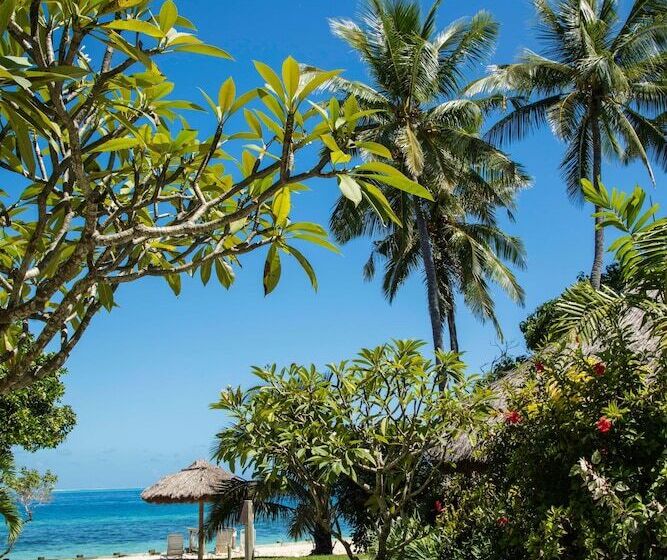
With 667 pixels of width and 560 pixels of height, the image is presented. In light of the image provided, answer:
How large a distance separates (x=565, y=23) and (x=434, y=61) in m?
3.44

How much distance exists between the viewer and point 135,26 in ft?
4.57

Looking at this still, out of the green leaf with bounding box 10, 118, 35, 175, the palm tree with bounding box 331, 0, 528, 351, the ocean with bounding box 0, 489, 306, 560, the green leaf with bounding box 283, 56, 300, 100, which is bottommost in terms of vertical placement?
the ocean with bounding box 0, 489, 306, 560

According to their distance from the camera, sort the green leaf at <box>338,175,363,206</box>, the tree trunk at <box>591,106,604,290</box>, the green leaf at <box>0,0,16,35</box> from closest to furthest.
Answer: the green leaf at <box>0,0,16,35</box>
the green leaf at <box>338,175,363,206</box>
the tree trunk at <box>591,106,604,290</box>

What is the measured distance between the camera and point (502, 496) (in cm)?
557

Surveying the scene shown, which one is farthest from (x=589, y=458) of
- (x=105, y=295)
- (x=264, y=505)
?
(x=264, y=505)

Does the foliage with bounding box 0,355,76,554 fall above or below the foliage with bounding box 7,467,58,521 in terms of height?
above

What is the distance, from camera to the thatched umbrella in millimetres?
16484

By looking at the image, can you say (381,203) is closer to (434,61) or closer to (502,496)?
(502,496)

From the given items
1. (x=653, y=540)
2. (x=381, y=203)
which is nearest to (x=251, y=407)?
(x=653, y=540)

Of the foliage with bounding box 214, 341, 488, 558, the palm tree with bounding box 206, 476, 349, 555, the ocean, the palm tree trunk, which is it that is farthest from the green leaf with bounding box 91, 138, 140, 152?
the ocean

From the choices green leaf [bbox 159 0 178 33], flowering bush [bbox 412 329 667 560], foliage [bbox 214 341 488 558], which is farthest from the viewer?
foliage [bbox 214 341 488 558]

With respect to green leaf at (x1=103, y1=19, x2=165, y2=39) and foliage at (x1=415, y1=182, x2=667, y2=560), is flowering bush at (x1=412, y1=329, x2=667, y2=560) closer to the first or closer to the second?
foliage at (x1=415, y1=182, x2=667, y2=560)

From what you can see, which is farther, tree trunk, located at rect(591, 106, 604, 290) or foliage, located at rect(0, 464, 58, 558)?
foliage, located at rect(0, 464, 58, 558)

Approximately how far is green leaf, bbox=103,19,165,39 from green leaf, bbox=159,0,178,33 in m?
0.04
